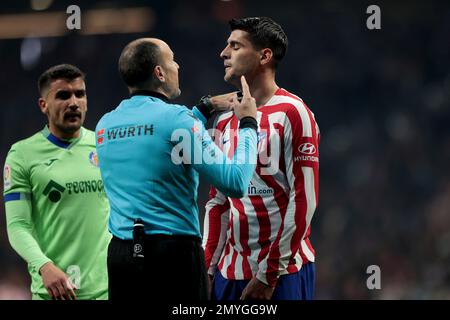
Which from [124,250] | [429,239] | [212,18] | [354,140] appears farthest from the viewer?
[212,18]

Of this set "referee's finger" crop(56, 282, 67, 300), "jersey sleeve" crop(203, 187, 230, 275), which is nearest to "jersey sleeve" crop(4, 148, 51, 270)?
"referee's finger" crop(56, 282, 67, 300)

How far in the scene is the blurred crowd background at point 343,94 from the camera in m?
10.2

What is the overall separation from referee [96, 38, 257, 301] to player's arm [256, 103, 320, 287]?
37cm

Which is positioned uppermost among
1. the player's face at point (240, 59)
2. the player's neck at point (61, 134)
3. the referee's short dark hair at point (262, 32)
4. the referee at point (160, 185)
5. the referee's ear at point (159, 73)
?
the referee's short dark hair at point (262, 32)

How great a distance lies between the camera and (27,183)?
16.3 feet

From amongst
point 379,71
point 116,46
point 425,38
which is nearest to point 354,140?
point 379,71

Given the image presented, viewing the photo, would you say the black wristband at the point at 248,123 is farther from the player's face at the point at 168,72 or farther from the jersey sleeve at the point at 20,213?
the jersey sleeve at the point at 20,213

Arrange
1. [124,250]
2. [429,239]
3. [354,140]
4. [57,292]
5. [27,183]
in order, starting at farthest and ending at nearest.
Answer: [354,140], [429,239], [27,183], [57,292], [124,250]

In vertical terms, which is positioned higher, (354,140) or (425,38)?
(425,38)

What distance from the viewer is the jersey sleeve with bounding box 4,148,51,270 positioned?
470cm

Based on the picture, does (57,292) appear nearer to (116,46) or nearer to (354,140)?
(354,140)

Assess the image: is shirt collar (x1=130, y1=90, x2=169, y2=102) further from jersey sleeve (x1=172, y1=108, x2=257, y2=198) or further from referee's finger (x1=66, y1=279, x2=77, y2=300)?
referee's finger (x1=66, y1=279, x2=77, y2=300)

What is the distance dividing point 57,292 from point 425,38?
8.48m

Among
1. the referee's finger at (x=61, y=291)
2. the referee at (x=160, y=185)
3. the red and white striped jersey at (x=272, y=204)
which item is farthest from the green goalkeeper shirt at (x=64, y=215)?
the referee at (x=160, y=185)
